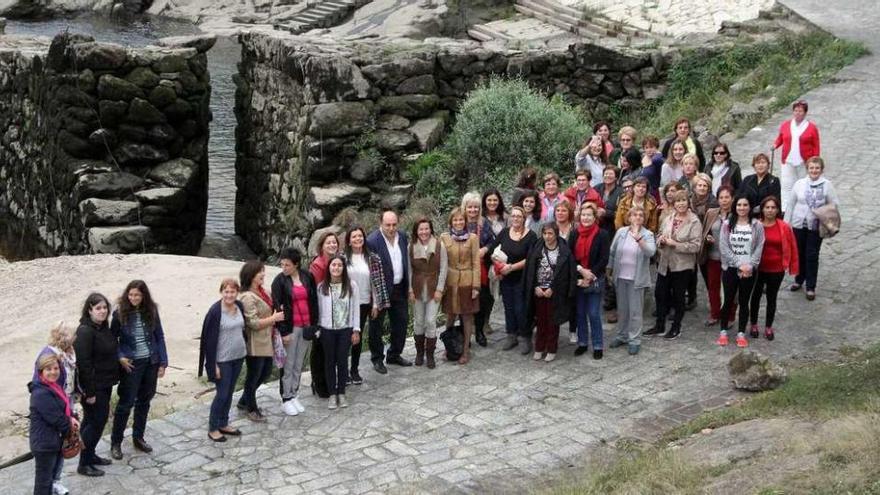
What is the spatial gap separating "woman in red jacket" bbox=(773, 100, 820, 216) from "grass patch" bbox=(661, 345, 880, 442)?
11.5ft

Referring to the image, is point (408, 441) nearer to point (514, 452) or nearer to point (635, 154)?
point (514, 452)

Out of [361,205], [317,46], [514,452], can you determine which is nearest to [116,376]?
[514,452]

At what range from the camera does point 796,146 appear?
12.7 meters

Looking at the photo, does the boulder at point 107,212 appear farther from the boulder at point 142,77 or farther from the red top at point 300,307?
the red top at point 300,307

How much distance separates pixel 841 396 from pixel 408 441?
127 inches

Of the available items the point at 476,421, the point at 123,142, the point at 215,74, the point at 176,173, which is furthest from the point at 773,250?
the point at 215,74

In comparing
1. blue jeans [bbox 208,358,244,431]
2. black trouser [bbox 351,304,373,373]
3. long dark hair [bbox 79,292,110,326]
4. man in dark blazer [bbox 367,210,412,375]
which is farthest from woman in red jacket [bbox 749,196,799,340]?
long dark hair [bbox 79,292,110,326]

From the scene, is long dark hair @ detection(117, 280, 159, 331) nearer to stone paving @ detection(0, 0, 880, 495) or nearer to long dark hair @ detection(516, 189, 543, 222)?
stone paving @ detection(0, 0, 880, 495)

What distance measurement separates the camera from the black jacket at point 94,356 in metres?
8.44

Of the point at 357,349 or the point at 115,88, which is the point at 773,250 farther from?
the point at 115,88

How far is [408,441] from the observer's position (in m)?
9.20

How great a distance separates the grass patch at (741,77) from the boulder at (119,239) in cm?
695

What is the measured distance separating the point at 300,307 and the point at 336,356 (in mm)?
561

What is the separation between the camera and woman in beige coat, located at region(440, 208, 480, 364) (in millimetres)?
10617
